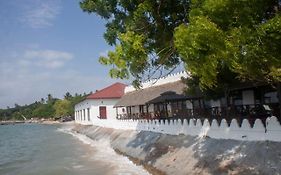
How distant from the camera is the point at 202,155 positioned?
17.4 metres

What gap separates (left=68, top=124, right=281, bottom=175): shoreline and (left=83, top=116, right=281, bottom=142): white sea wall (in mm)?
262

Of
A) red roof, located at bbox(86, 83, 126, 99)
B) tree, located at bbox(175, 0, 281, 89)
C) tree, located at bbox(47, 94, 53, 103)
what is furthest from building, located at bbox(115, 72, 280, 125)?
tree, located at bbox(47, 94, 53, 103)

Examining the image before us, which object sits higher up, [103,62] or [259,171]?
[103,62]

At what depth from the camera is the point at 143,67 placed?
16578 mm

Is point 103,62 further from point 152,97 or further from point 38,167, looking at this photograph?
point 152,97

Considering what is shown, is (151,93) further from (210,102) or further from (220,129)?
(220,129)

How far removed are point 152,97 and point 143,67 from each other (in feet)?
67.8

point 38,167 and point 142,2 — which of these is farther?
point 38,167

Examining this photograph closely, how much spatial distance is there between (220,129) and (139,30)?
5.92 meters

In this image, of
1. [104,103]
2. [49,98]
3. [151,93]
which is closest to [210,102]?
[151,93]

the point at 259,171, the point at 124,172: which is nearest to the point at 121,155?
the point at 124,172

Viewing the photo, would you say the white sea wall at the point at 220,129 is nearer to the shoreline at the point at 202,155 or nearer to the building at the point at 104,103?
the shoreline at the point at 202,155

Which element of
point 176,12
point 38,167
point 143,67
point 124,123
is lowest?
point 38,167

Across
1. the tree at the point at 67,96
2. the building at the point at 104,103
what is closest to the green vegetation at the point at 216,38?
the building at the point at 104,103
